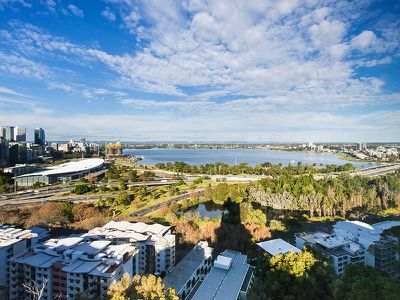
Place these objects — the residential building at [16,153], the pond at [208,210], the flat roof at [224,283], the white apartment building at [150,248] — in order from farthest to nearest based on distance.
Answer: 1. the residential building at [16,153]
2. the pond at [208,210]
3. the white apartment building at [150,248]
4. the flat roof at [224,283]

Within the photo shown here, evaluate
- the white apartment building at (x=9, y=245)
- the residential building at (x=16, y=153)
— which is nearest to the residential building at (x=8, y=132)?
the residential building at (x=16, y=153)

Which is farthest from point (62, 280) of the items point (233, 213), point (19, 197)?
point (19, 197)

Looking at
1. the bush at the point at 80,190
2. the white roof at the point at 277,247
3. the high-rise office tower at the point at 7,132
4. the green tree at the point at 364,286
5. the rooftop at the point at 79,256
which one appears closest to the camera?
the green tree at the point at 364,286

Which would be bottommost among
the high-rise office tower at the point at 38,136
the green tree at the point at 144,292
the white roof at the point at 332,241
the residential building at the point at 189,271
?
the residential building at the point at 189,271

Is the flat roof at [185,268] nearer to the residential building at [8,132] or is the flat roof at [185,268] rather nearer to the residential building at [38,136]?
the residential building at [8,132]

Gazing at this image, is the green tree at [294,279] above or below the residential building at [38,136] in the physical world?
below

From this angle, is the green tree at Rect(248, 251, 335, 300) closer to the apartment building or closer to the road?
the apartment building
